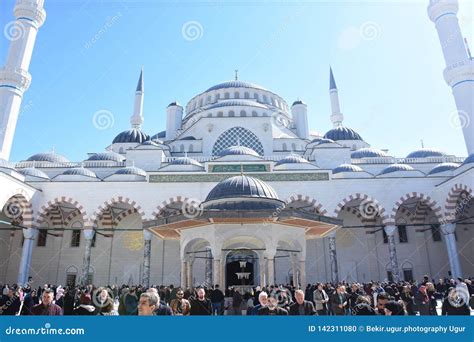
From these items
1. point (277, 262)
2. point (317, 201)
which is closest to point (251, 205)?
point (317, 201)

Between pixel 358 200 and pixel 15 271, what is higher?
pixel 358 200

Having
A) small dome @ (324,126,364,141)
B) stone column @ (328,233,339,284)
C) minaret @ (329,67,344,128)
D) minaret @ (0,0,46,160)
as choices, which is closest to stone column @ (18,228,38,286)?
minaret @ (0,0,46,160)

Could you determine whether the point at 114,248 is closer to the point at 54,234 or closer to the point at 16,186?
the point at 54,234

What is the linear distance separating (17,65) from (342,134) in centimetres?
1818

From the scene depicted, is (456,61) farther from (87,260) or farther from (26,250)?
(26,250)

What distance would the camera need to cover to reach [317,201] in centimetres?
1511

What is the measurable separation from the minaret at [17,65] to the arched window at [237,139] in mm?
10203

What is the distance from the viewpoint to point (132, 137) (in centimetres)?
2314

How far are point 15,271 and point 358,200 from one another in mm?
16001

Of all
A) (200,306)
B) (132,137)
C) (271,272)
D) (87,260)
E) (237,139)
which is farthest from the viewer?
(132,137)

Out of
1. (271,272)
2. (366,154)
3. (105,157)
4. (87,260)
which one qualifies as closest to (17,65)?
(105,157)

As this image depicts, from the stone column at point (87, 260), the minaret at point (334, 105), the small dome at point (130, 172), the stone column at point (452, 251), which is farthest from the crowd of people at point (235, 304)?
the minaret at point (334, 105)
